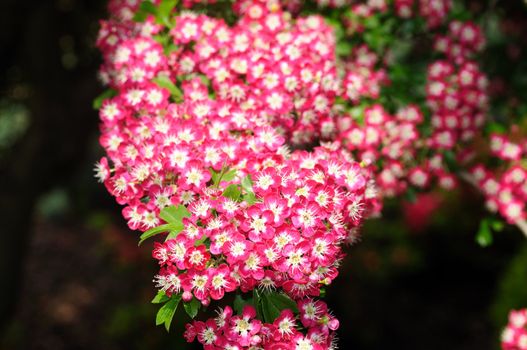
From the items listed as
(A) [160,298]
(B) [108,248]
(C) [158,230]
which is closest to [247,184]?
(C) [158,230]

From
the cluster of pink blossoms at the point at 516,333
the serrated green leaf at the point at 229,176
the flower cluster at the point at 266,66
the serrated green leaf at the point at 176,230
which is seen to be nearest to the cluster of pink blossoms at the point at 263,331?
the serrated green leaf at the point at 176,230

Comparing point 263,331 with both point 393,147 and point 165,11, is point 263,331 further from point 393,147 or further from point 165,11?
point 165,11

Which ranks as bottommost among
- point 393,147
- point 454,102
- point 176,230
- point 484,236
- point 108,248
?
point 108,248

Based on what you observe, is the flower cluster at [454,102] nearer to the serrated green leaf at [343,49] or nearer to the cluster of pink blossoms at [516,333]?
the serrated green leaf at [343,49]

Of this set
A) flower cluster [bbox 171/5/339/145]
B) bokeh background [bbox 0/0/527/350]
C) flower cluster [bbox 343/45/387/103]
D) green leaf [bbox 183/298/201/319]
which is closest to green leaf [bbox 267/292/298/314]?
green leaf [bbox 183/298/201/319]

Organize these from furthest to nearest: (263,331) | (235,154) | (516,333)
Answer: (516,333)
(235,154)
(263,331)

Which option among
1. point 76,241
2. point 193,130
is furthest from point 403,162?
point 76,241

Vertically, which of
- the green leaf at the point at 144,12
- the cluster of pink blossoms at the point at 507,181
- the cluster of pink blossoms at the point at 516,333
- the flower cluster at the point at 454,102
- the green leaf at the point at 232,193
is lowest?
the cluster of pink blossoms at the point at 516,333

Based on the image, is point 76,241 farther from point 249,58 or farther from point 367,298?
point 249,58
